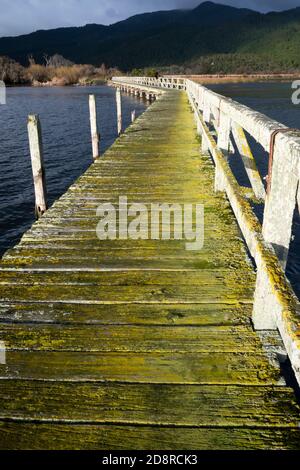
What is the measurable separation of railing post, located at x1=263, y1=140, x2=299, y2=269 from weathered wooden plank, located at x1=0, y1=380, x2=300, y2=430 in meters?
0.86

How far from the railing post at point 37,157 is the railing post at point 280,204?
6858 mm

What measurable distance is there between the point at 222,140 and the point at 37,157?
4.68 metres

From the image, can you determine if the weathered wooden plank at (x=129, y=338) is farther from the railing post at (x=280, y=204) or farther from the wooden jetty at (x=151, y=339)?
the railing post at (x=280, y=204)

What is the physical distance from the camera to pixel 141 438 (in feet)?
6.64

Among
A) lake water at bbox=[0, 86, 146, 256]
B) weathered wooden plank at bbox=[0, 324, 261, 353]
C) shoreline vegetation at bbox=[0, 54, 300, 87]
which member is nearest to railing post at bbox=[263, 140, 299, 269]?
weathered wooden plank at bbox=[0, 324, 261, 353]

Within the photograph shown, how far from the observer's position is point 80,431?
2.07 meters

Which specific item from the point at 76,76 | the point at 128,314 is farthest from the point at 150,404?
the point at 76,76

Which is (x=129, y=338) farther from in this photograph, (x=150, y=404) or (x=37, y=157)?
(x=37, y=157)

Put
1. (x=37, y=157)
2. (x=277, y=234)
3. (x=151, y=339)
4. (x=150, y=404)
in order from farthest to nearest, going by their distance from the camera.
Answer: (x=37, y=157) < (x=151, y=339) < (x=277, y=234) < (x=150, y=404)

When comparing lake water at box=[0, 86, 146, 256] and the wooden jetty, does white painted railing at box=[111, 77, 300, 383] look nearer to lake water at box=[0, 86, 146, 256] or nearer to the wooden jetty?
the wooden jetty

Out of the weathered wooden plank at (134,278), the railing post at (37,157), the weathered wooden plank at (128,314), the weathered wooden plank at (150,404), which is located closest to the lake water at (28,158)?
the railing post at (37,157)

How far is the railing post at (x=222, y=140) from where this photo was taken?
5.28 metres

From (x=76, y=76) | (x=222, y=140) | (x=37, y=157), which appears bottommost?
(x=37, y=157)

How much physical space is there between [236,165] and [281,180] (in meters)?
15.6
